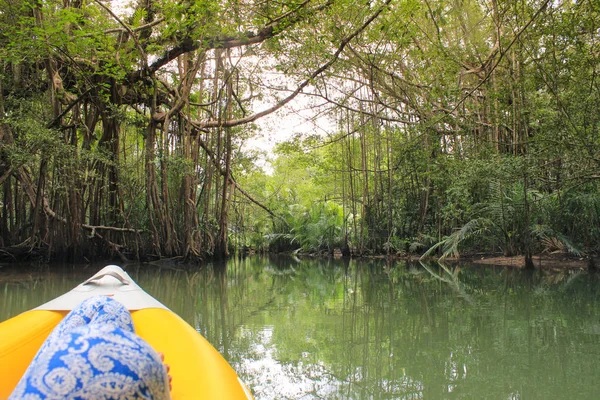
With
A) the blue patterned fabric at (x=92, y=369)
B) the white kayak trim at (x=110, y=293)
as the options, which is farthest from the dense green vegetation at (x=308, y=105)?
the blue patterned fabric at (x=92, y=369)

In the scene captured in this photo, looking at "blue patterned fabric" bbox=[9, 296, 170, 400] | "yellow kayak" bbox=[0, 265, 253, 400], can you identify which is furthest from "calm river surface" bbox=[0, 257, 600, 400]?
"blue patterned fabric" bbox=[9, 296, 170, 400]

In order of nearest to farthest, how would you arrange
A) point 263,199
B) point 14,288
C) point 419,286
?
point 14,288 → point 419,286 → point 263,199

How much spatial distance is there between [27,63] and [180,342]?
6.19 meters

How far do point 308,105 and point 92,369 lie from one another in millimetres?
8650

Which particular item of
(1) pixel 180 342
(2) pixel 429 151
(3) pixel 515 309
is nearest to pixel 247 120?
(2) pixel 429 151

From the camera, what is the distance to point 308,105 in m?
8.99

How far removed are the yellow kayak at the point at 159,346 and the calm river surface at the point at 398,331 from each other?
43 centimetres

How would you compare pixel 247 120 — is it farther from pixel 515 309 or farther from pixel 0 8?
pixel 515 309

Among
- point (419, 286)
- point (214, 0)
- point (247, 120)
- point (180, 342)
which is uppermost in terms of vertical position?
point (214, 0)

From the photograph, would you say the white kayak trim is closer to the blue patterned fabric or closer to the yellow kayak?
the yellow kayak

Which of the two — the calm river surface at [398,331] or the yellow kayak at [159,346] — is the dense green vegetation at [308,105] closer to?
the calm river surface at [398,331]

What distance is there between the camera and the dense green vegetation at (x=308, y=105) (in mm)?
4871

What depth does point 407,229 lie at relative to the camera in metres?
9.23

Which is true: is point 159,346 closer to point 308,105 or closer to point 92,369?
point 92,369
